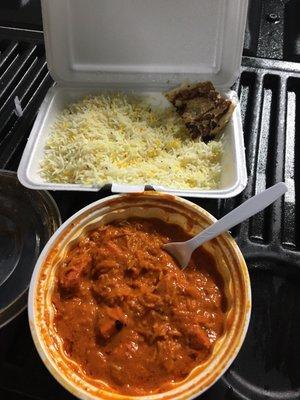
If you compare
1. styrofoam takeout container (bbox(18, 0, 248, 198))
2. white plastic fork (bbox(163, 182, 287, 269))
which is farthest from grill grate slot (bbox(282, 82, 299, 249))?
white plastic fork (bbox(163, 182, 287, 269))

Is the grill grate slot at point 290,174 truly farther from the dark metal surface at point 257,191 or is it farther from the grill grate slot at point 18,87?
the grill grate slot at point 18,87

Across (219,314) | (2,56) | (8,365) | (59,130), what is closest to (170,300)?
(219,314)

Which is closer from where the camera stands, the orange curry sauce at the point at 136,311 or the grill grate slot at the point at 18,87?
the orange curry sauce at the point at 136,311

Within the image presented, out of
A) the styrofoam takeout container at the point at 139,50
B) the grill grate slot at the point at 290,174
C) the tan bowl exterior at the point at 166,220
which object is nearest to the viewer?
the tan bowl exterior at the point at 166,220

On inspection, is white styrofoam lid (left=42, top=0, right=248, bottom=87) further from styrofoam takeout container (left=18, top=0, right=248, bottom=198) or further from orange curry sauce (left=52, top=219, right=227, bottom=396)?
orange curry sauce (left=52, top=219, right=227, bottom=396)

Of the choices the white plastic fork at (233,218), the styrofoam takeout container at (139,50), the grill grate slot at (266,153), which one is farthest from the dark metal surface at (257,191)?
the white plastic fork at (233,218)

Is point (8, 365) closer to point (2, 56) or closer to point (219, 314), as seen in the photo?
point (219, 314)
